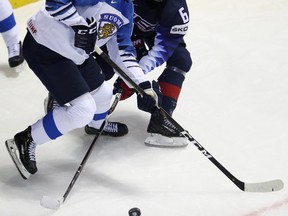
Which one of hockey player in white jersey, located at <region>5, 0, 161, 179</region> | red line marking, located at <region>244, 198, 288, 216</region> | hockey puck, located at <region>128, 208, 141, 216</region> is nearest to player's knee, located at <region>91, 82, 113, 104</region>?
hockey player in white jersey, located at <region>5, 0, 161, 179</region>

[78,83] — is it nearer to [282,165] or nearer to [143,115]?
[143,115]

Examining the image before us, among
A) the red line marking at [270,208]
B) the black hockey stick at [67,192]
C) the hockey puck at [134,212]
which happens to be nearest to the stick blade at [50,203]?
the black hockey stick at [67,192]

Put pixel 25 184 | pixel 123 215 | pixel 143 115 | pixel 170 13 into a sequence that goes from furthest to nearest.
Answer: pixel 143 115
pixel 170 13
pixel 25 184
pixel 123 215

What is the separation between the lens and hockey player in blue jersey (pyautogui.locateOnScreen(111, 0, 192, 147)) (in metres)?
2.57

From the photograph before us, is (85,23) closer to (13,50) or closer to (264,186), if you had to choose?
(264,186)

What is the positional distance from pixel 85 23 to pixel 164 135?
74 cm

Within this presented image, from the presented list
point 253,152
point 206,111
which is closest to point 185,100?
point 206,111

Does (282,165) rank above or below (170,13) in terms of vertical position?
below

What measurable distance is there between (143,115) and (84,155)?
0.45m

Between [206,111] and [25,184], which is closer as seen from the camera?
[25,184]

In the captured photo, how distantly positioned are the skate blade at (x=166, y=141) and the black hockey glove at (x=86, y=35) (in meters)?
0.63

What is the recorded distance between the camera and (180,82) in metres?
2.71

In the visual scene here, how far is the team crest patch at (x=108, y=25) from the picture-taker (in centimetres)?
229

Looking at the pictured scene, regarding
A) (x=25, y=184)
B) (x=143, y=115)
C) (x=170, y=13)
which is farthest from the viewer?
(x=143, y=115)
